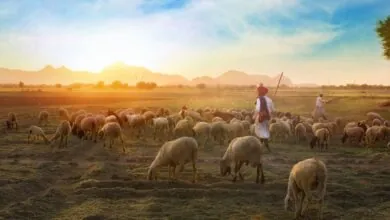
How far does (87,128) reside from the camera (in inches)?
821

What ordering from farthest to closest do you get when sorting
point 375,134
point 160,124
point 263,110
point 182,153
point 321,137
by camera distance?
point 160,124 < point 375,134 < point 321,137 < point 263,110 < point 182,153

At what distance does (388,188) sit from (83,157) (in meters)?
10.7

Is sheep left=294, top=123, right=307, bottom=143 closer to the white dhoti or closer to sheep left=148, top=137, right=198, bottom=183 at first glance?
the white dhoti

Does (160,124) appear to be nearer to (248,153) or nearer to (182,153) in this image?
(182,153)

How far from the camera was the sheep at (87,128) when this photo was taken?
20844mm

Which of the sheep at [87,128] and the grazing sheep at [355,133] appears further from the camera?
the sheep at [87,128]

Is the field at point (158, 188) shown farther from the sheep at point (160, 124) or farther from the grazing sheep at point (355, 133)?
the sheep at point (160, 124)

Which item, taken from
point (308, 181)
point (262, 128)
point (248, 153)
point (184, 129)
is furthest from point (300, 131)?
point (308, 181)

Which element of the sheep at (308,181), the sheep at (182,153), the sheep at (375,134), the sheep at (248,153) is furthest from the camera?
the sheep at (375,134)

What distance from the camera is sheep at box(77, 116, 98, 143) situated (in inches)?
821

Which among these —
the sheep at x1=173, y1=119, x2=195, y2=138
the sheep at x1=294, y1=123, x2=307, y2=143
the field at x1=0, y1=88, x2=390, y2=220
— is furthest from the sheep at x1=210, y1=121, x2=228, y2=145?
the sheep at x1=294, y1=123, x2=307, y2=143

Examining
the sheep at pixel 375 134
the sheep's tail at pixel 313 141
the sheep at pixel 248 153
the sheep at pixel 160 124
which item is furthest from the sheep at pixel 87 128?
the sheep at pixel 375 134

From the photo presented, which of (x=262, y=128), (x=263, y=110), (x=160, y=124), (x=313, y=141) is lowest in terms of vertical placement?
(x=313, y=141)

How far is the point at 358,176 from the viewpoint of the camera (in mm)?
12797
